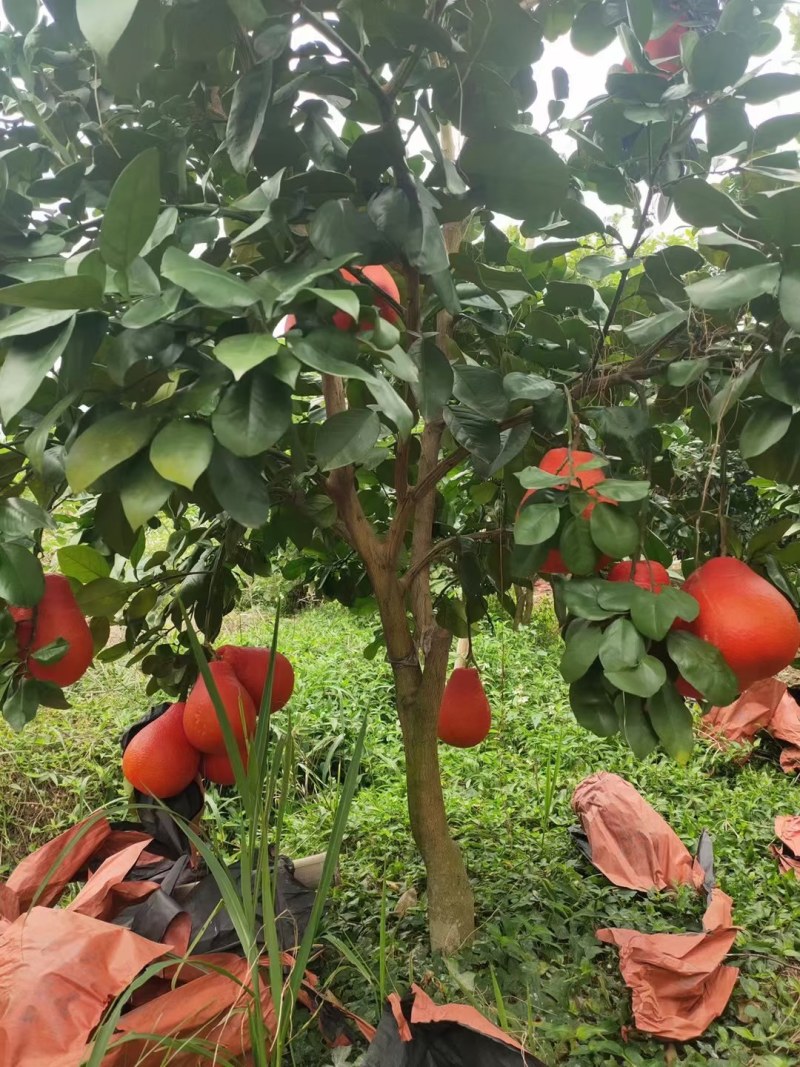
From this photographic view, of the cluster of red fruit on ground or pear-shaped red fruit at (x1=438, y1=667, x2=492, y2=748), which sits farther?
pear-shaped red fruit at (x1=438, y1=667, x2=492, y2=748)

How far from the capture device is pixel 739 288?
1.74 feet

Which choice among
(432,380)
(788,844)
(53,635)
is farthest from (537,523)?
(788,844)

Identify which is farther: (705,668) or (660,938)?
(660,938)

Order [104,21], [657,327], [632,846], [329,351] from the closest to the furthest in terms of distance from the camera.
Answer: [104,21], [329,351], [657,327], [632,846]

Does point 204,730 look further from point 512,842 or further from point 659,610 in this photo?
point 512,842

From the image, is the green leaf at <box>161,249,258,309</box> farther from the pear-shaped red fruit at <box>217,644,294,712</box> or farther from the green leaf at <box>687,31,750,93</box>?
the pear-shaped red fruit at <box>217,644,294,712</box>

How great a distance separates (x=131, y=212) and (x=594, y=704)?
511mm

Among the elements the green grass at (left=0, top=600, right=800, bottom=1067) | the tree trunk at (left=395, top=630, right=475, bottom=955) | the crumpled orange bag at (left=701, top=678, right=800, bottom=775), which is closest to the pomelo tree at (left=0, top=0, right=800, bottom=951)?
the tree trunk at (left=395, top=630, right=475, bottom=955)

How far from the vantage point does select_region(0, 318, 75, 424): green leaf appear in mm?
435

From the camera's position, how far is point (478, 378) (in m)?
0.75

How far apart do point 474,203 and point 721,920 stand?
1177 mm

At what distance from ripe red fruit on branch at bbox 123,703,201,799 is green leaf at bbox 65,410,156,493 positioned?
0.59m

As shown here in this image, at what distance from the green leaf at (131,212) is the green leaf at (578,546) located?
1.27 ft

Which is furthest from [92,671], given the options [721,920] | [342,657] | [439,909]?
[721,920]
